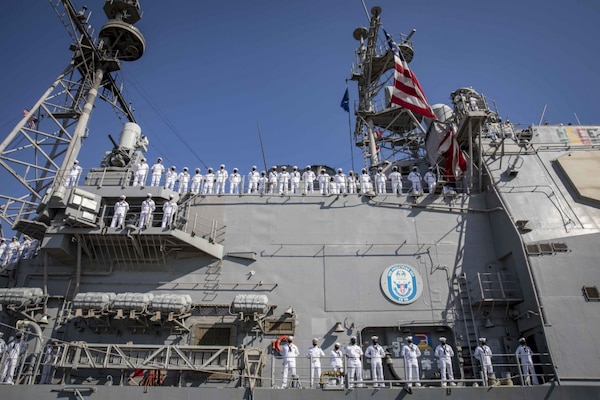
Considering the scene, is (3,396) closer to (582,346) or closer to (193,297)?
(193,297)

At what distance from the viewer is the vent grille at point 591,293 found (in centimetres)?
→ 1057

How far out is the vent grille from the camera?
1057 cm

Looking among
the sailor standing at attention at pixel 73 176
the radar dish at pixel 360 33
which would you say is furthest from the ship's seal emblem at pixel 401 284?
the radar dish at pixel 360 33

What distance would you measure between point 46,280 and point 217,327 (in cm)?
561

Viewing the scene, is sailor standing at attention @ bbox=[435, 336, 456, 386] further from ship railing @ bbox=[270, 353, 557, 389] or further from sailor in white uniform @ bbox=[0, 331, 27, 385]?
sailor in white uniform @ bbox=[0, 331, 27, 385]

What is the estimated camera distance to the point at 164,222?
495 inches

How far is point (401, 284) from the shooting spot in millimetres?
12352

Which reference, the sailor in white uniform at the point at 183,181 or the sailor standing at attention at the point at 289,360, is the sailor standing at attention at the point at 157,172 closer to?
the sailor in white uniform at the point at 183,181

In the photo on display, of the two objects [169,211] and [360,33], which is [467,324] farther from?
[360,33]

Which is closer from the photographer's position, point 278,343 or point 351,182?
point 278,343

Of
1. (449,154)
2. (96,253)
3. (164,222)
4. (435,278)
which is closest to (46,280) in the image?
(96,253)

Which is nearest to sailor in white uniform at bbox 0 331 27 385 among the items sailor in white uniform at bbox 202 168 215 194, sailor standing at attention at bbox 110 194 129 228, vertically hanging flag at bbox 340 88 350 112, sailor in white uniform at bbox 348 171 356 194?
sailor standing at attention at bbox 110 194 129 228

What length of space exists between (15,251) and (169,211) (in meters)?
5.45

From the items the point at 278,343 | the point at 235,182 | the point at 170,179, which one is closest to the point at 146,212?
the point at 170,179
